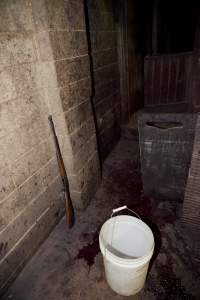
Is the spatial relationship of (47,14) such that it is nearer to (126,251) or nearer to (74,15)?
(74,15)

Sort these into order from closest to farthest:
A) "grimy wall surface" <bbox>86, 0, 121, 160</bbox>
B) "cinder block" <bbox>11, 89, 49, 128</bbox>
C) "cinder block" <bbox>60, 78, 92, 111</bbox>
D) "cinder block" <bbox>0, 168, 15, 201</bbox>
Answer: "cinder block" <bbox>0, 168, 15, 201</bbox> → "cinder block" <bbox>11, 89, 49, 128</bbox> → "cinder block" <bbox>60, 78, 92, 111</bbox> → "grimy wall surface" <bbox>86, 0, 121, 160</bbox>

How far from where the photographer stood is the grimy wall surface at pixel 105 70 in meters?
3.60

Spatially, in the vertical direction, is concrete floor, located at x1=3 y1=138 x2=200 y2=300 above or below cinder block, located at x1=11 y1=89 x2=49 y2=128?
below

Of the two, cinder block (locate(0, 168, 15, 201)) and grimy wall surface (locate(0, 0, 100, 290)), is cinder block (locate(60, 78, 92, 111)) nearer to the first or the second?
grimy wall surface (locate(0, 0, 100, 290))

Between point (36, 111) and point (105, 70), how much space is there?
2.20 m

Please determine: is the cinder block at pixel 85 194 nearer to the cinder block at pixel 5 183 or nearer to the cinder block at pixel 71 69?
the cinder block at pixel 5 183

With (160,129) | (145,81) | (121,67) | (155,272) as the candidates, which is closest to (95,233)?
(155,272)

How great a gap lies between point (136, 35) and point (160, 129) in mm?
3474

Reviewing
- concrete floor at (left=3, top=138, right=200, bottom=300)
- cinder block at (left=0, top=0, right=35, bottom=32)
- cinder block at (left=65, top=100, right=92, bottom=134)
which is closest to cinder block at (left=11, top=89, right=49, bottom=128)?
cinder block at (left=65, top=100, right=92, bottom=134)

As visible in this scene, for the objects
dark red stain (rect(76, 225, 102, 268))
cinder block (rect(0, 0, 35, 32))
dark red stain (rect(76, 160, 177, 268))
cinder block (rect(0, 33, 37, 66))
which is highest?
cinder block (rect(0, 0, 35, 32))

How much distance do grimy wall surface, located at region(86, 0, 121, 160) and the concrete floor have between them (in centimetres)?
157

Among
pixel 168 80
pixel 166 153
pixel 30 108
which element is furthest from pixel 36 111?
pixel 168 80

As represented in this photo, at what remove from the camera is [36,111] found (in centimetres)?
241

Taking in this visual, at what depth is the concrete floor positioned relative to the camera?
2164mm
